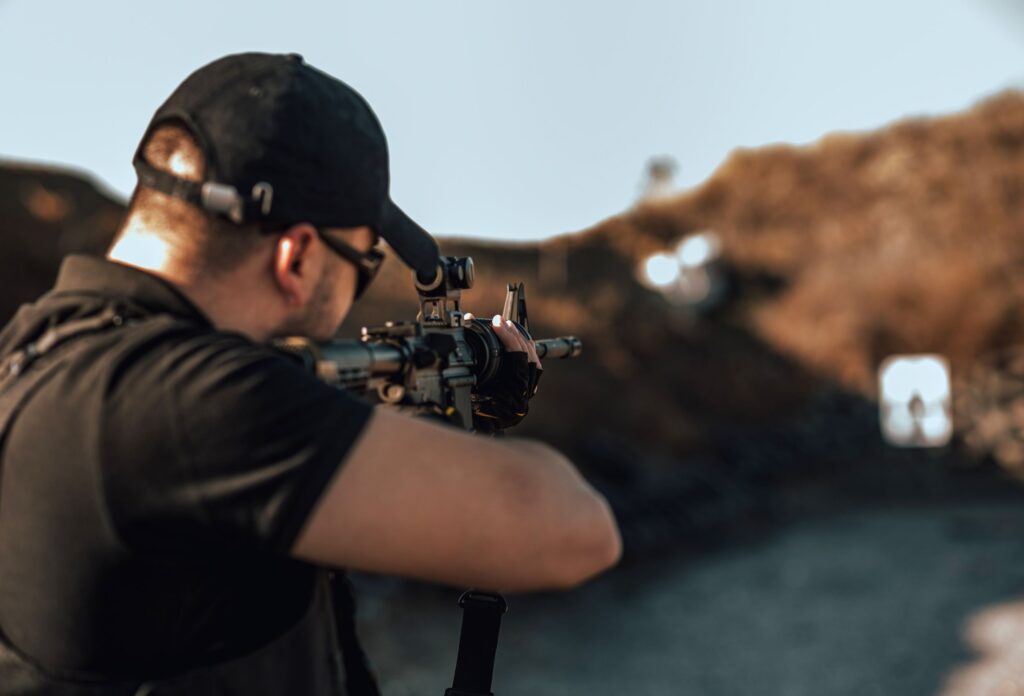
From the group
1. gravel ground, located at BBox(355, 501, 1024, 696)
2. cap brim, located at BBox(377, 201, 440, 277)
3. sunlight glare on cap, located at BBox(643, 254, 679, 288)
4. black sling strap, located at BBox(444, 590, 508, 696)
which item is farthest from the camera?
sunlight glare on cap, located at BBox(643, 254, 679, 288)

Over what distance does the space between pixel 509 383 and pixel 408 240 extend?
57 centimetres

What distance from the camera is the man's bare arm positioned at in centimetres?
121

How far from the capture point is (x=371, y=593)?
8.09 m

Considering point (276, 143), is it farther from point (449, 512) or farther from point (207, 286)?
point (449, 512)

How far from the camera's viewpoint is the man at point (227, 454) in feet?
3.89

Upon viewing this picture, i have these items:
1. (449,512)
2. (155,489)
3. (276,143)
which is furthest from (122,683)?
(276,143)

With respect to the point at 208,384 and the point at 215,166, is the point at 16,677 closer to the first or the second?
the point at 208,384

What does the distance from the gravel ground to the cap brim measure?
5842mm

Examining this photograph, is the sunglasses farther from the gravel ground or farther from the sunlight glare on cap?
the sunlight glare on cap

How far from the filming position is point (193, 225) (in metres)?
1.40

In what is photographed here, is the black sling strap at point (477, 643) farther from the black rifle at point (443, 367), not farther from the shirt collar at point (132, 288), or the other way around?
the shirt collar at point (132, 288)

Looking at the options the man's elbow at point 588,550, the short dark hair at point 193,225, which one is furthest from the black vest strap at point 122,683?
the man's elbow at point 588,550

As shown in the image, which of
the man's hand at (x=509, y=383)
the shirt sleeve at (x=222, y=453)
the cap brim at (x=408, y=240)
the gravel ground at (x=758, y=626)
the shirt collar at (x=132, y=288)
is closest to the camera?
the shirt sleeve at (x=222, y=453)

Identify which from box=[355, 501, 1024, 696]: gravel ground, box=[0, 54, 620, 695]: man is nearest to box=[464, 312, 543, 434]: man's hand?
box=[0, 54, 620, 695]: man
